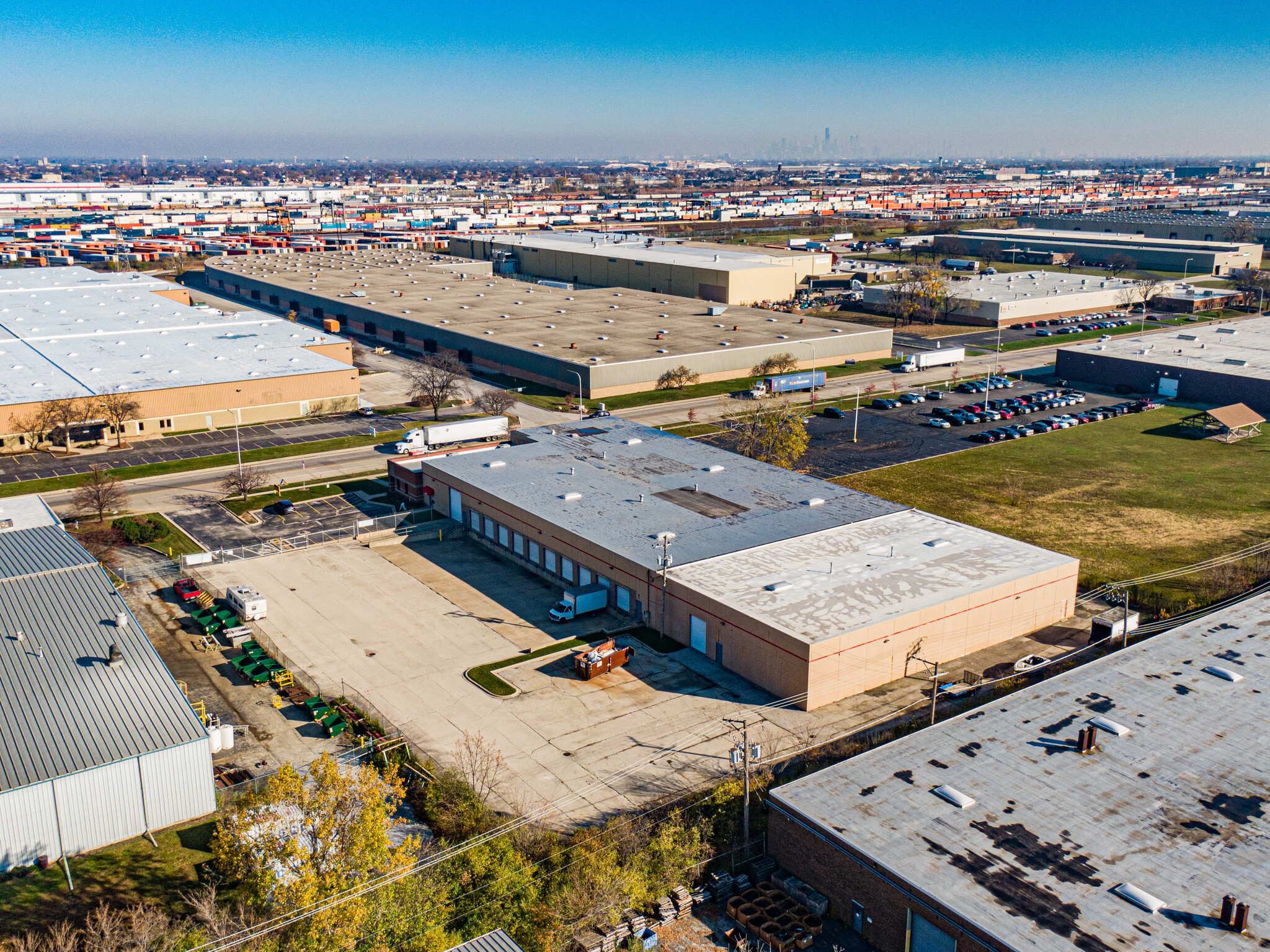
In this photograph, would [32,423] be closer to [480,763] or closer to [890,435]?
[480,763]

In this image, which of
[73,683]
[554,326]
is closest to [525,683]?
[73,683]

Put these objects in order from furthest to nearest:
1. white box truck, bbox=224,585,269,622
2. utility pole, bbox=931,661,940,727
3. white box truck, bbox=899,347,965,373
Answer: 1. white box truck, bbox=899,347,965,373
2. white box truck, bbox=224,585,269,622
3. utility pole, bbox=931,661,940,727

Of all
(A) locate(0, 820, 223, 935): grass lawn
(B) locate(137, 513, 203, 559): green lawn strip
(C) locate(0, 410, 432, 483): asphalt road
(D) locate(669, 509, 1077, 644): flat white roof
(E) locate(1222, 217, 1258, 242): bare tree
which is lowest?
(A) locate(0, 820, 223, 935): grass lawn

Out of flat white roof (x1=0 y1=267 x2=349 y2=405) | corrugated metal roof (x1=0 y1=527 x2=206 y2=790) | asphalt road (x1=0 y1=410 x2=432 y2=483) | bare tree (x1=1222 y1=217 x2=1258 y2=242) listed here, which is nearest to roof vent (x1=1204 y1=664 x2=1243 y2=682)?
corrugated metal roof (x1=0 y1=527 x2=206 y2=790)

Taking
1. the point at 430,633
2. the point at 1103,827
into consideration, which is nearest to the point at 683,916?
the point at 1103,827

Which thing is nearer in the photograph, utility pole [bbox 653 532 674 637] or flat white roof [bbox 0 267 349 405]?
utility pole [bbox 653 532 674 637]

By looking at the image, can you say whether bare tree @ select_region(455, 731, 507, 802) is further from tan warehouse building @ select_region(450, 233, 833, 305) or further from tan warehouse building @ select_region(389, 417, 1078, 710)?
tan warehouse building @ select_region(450, 233, 833, 305)

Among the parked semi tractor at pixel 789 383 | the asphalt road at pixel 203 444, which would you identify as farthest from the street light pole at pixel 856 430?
the asphalt road at pixel 203 444

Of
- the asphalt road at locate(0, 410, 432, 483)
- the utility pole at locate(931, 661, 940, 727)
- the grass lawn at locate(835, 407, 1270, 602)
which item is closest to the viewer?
the utility pole at locate(931, 661, 940, 727)
